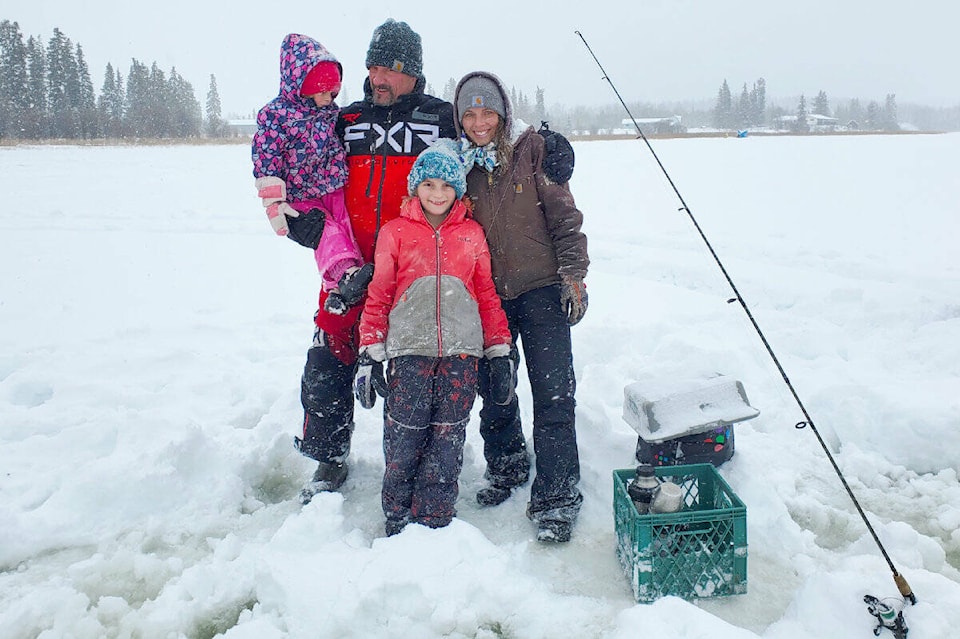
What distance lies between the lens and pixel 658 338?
5574mm

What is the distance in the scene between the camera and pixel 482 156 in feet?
11.0

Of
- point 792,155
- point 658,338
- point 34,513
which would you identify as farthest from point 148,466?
point 792,155

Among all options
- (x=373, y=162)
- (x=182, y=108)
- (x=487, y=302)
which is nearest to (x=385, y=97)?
(x=373, y=162)

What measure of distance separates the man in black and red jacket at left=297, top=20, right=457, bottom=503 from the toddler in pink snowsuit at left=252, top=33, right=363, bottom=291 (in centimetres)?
10

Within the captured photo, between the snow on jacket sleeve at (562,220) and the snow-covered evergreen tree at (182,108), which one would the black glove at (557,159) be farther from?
the snow-covered evergreen tree at (182,108)

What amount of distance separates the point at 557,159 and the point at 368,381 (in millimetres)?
1475

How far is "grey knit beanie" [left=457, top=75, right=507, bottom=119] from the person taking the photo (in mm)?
3262

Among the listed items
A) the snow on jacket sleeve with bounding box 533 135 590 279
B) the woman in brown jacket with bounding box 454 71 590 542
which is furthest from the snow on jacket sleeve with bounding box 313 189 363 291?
the snow on jacket sleeve with bounding box 533 135 590 279

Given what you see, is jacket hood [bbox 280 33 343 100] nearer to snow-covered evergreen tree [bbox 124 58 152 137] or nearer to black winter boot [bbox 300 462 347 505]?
black winter boot [bbox 300 462 347 505]

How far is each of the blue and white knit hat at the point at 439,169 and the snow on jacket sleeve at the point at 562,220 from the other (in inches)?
16.0

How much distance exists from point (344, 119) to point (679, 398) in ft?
7.79

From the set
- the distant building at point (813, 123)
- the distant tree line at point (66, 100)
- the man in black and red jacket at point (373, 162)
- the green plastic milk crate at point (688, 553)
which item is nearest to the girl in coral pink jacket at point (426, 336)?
the man in black and red jacket at point (373, 162)

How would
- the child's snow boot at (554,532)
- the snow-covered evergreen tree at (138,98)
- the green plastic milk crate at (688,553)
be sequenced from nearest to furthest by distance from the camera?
the green plastic milk crate at (688,553) → the child's snow boot at (554,532) → the snow-covered evergreen tree at (138,98)

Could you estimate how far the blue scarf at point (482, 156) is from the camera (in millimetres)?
3334
